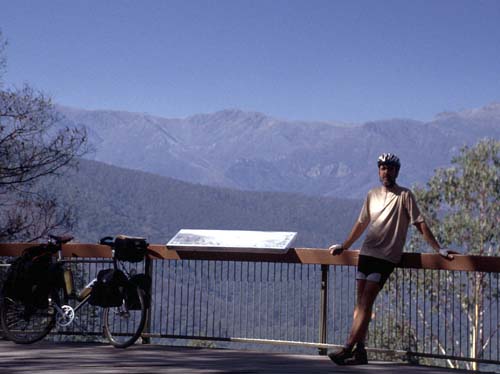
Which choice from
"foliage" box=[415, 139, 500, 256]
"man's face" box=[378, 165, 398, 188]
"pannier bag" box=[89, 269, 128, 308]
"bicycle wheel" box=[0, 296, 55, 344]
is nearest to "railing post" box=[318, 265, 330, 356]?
"man's face" box=[378, 165, 398, 188]

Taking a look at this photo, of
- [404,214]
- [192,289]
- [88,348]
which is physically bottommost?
[88,348]

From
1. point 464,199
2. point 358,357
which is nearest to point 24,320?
point 358,357

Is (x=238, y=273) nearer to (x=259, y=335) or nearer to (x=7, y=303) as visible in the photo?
(x=259, y=335)

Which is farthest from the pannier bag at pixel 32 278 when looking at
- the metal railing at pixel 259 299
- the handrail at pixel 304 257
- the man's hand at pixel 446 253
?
the man's hand at pixel 446 253

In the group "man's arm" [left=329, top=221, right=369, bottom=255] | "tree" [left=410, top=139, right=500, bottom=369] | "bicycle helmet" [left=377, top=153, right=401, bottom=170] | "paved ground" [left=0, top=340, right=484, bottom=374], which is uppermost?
"tree" [left=410, top=139, right=500, bottom=369]

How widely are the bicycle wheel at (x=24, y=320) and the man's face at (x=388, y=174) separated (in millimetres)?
3311

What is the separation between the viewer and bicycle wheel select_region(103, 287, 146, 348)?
7.77m

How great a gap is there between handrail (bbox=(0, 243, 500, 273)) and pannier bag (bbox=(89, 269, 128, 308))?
79cm

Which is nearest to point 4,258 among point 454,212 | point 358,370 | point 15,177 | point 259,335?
point 259,335

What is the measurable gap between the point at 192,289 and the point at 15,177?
17.7 m

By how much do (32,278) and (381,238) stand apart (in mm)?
3256

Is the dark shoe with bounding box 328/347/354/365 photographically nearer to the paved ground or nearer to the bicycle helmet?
the paved ground

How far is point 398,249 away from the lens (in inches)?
275

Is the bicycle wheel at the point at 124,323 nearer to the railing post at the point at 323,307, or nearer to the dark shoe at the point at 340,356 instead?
the railing post at the point at 323,307
